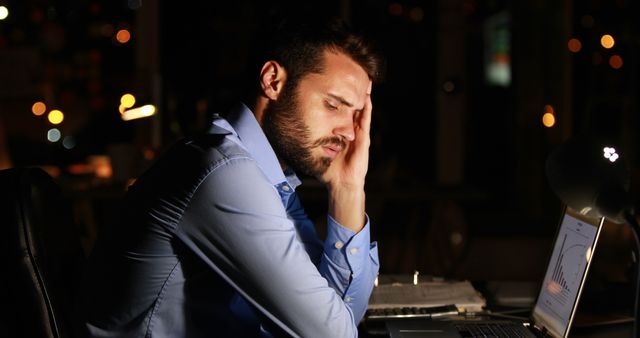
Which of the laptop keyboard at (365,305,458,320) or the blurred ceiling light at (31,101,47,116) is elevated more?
the laptop keyboard at (365,305,458,320)

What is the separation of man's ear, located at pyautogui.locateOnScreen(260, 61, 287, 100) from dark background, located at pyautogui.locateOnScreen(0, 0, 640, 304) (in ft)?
8.15

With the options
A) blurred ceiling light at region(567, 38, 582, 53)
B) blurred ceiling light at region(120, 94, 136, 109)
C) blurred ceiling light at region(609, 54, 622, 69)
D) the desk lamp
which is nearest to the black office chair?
the desk lamp

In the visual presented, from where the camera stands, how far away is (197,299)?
1389mm

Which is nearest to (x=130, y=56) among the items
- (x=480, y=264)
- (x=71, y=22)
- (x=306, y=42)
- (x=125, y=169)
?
(x=71, y=22)

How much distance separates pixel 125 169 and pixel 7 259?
2.49 metres

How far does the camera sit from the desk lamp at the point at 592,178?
0.98 meters

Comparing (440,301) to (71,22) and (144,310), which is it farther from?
(71,22)

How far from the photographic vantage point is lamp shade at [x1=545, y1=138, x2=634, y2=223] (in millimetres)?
985

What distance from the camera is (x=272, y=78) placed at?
5.34ft

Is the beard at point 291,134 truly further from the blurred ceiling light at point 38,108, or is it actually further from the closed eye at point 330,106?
the blurred ceiling light at point 38,108

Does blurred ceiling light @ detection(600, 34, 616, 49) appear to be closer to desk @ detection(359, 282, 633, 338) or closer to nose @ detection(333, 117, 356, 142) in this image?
desk @ detection(359, 282, 633, 338)

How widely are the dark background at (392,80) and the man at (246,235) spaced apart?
2468mm

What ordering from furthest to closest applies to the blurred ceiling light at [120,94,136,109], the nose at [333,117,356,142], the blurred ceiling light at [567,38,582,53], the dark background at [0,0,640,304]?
the blurred ceiling light at [567,38,582,53] < the dark background at [0,0,640,304] < the blurred ceiling light at [120,94,136,109] < the nose at [333,117,356,142]

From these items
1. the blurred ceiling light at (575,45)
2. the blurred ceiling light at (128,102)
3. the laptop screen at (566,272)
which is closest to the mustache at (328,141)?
the laptop screen at (566,272)
